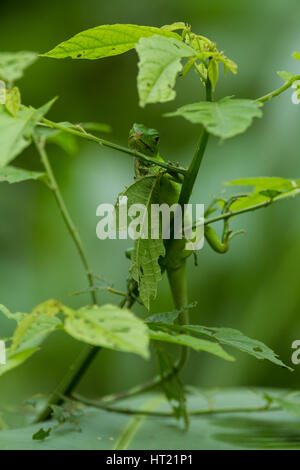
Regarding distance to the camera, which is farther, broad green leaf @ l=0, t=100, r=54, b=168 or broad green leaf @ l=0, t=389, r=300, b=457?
broad green leaf @ l=0, t=389, r=300, b=457

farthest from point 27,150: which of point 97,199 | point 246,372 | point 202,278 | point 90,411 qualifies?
point 90,411

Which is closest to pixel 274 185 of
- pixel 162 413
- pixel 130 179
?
pixel 162 413

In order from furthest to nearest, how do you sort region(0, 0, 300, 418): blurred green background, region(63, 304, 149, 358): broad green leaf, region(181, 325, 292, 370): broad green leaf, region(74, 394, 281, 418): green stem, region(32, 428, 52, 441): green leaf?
region(0, 0, 300, 418): blurred green background, region(74, 394, 281, 418): green stem, region(32, 428, 52, 441): green leaf, region(181, 325, 292, 370): broad green leaf, region(63, 304, 149, 358): broad green leaf

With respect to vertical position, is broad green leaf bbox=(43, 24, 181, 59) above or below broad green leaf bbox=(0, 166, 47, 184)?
above

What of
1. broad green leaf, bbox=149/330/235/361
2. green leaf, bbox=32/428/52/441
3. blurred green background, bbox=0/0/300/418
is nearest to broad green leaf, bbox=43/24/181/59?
broad green leaf, bbox=149/330/235/361

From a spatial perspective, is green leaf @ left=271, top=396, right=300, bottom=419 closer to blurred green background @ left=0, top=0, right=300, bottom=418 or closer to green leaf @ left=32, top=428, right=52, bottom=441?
green leaf @ left=32, top=428, right=52, bottom=441

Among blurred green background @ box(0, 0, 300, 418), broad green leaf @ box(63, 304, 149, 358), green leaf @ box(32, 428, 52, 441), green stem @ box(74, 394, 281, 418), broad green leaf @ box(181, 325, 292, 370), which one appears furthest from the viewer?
blurred green background @ box(0, 0, 300, 418)

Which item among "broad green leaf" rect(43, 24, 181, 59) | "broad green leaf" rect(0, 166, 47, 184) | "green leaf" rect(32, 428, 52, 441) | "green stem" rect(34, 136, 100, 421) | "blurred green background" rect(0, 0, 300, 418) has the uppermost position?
"blurred green background" rect(0, 0, 300, 418)
